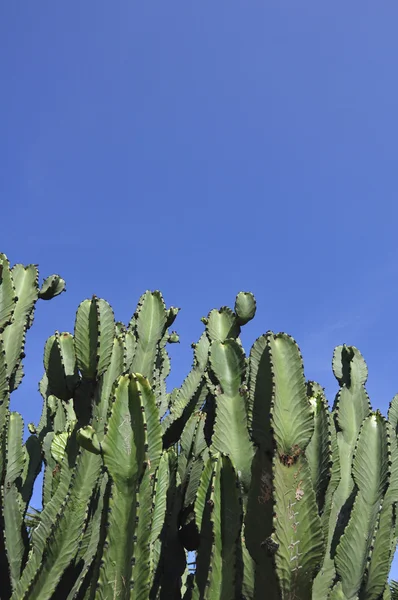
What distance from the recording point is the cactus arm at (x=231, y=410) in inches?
120

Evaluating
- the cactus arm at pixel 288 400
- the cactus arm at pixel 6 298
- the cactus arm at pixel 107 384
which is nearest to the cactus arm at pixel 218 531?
the cactus arm at pixel 288 400

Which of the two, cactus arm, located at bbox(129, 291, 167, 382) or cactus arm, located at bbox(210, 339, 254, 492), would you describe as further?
cactus arm, located at bbox(129, 291, 167, 382)

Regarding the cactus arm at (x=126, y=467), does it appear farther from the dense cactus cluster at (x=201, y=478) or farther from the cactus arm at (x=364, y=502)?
the cactus arm at (x=364, y=502)

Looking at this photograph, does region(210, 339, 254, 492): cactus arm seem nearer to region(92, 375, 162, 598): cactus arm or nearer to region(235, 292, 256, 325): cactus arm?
region(92, 375, 162, 598): cactus arm

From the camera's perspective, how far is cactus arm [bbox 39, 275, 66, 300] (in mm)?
5305

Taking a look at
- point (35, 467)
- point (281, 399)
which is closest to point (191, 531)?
point (281, 399)

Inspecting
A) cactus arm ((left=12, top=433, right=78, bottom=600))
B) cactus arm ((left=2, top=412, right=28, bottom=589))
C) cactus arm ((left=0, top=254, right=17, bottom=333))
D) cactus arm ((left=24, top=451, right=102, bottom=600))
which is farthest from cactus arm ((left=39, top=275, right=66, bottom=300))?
cactus arm ((left=24, top=451, right=102, bottom=600))

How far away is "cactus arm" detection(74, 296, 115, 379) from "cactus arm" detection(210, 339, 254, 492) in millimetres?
792

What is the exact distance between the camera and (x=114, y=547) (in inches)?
97.0

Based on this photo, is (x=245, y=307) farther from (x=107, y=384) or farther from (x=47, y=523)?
(x=47, y=523)

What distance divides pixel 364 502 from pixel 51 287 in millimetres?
3349

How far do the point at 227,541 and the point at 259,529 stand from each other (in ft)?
0.54

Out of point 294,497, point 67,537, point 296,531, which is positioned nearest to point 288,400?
point 294,497

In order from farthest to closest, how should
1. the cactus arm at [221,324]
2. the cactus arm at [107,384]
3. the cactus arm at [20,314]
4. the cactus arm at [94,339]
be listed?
the cactus arm at [221,324] → the cactus arm at [20,314] → the cactus arm at [94,339] → the cactus arm at [107,384]
